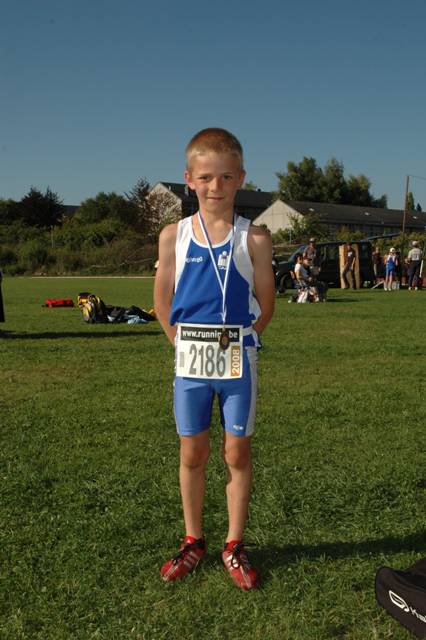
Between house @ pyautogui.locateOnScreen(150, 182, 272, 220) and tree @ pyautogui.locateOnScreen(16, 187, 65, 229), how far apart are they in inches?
652

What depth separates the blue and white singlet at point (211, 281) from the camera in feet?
9.30

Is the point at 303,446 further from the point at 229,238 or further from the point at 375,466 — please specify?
the point at 229,238

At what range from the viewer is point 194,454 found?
3.04 metres

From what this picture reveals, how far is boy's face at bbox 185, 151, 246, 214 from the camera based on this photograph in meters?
2.84

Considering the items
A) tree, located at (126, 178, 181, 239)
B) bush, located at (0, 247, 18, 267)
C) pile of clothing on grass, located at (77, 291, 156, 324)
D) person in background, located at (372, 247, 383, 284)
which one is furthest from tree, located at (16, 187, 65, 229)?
pile of clothing on grass, located at (77, 291, 156, 324)

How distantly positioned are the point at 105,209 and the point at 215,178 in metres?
88.6

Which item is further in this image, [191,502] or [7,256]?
[7,256]

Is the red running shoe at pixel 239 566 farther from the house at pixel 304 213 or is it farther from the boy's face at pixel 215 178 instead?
the house at pixel 304 213

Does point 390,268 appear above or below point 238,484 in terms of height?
above

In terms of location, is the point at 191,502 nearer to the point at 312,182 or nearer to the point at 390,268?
the point at 390,268

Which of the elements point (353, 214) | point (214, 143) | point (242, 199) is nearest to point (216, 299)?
point (214, 143)

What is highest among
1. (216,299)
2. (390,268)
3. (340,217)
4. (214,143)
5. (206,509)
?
(340,217)

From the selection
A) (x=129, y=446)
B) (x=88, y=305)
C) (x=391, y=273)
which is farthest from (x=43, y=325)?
(x=391, y=273)

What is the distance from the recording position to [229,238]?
A: 2854 millimetres
